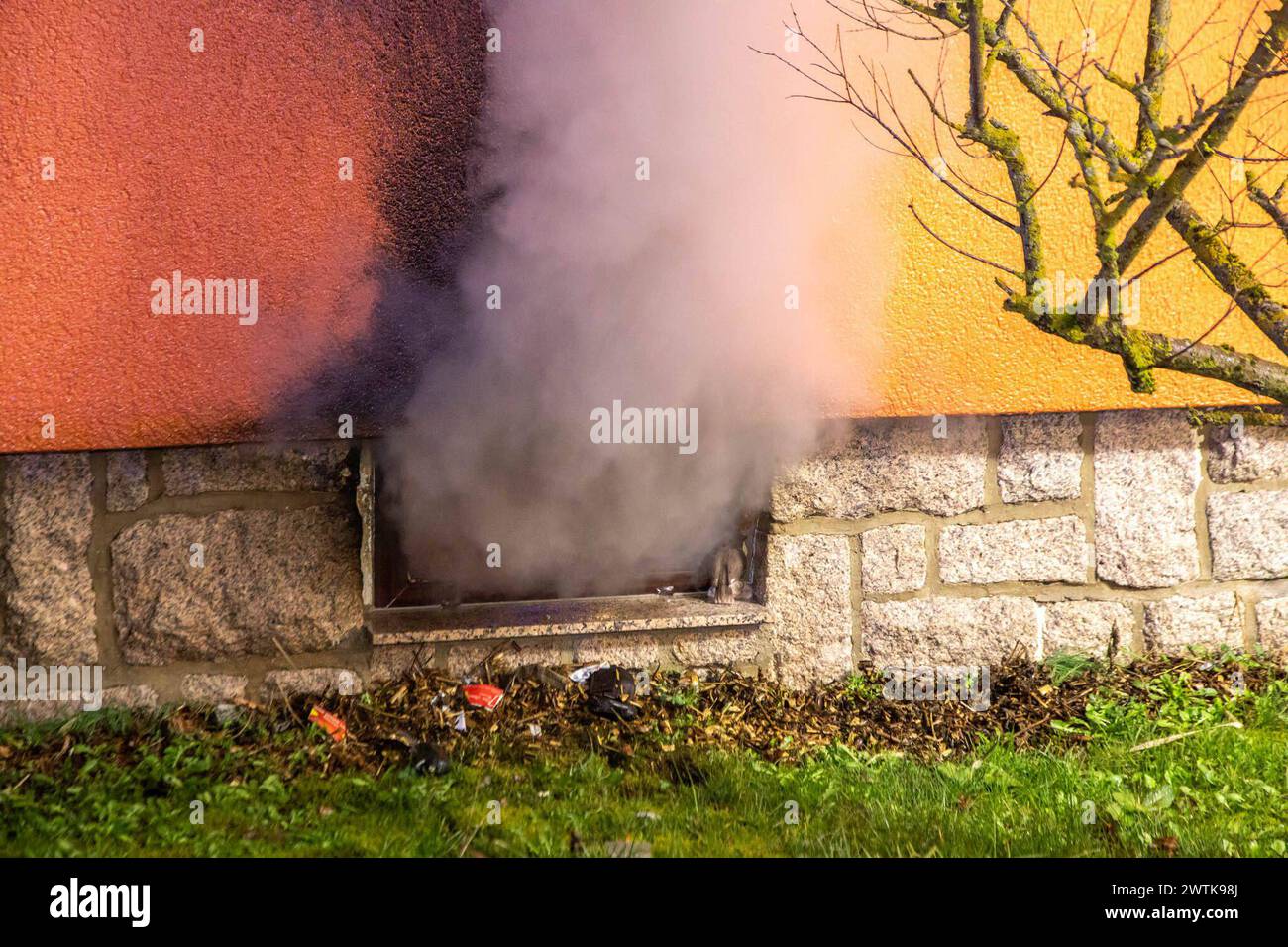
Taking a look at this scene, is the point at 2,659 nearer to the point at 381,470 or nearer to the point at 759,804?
the point at 381,470

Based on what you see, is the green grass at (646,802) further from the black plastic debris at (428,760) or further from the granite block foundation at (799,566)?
the granite block foundation at (799,566)

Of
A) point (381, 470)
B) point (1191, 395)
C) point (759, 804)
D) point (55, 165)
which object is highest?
point (55, 165)

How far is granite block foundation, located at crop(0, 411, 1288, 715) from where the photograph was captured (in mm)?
3748

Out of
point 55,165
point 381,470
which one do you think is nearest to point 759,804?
point 381,470

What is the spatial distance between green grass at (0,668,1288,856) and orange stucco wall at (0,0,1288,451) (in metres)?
1.20

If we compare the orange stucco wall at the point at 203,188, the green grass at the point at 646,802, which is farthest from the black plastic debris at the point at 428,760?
the orange stucco wall at the point at 203,188

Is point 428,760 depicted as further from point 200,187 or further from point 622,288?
point 200,187

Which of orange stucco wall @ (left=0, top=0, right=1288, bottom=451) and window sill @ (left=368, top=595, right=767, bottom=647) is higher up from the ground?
orange stucco wall @ (left=0, top=0, right=1288, bottom=451)

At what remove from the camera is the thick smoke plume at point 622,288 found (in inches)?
152

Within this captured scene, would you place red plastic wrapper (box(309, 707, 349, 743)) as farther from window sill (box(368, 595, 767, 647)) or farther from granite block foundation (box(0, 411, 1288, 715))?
window sill (box(368, 595, 767, 647))

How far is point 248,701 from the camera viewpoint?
12.6 ft

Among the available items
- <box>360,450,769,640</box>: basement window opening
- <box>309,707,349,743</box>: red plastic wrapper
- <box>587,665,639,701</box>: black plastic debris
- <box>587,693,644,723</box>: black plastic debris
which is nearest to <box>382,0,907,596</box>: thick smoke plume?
<box>360,450,769,640</box>: basement window opening

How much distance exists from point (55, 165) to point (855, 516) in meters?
3.34

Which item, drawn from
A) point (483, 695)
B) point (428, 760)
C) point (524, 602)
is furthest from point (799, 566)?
point (428, 760)
